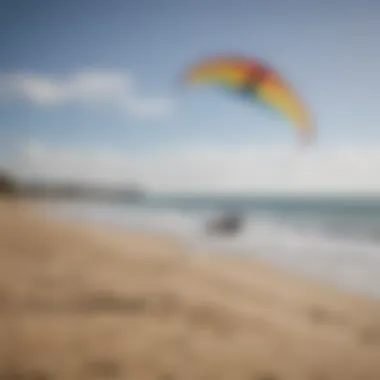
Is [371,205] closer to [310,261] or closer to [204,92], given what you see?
[310,261]

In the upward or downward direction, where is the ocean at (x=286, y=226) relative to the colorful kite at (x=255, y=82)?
downward

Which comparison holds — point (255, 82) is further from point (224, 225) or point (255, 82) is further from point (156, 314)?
point (156, 314)

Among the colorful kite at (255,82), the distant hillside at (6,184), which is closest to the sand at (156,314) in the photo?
the distant hillside at (6,184)

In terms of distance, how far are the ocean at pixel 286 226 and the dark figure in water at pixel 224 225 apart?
2 cm

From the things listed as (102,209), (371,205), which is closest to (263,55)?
(371,205)

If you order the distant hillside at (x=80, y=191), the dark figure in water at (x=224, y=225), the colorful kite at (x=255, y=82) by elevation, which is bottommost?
the dark figure in water at (x=224, y=225)

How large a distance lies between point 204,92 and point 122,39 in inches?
11.3

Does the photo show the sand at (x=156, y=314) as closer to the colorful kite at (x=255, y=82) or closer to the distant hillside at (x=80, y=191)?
the distant hillside at (x=80, y=191)

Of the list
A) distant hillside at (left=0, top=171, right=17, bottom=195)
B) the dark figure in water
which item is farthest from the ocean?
distant hillside at (left=0, top=171, right=17, bottom=195)

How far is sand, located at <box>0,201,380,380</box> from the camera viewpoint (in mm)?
1705

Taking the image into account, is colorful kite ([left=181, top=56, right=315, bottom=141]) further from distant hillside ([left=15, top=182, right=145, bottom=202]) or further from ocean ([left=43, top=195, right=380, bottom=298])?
distant hillside ([left=15, top=182, right=145, bottom=202])

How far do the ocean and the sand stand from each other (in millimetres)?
37

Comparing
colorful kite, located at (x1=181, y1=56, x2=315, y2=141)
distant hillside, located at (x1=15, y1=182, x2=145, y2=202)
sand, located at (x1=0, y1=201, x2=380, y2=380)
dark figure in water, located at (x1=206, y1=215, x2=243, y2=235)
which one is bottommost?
sand, located at (x1=0, y1=201, x2=380, y2=380)

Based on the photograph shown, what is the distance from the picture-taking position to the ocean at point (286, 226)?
1.75m
